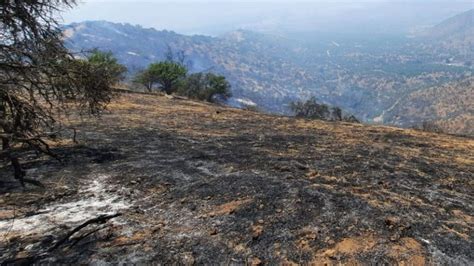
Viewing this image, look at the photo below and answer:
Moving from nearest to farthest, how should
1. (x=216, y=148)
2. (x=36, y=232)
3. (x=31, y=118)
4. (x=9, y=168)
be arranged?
(x=36, y=232) → (x=31, y=118) → (x=9, y=168) → (x=216, y=148)

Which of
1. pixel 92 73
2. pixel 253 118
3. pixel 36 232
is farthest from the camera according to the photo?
pixel 253 118

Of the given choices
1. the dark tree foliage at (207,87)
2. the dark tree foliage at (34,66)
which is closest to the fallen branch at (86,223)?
the dark tree foliage at (34,66)

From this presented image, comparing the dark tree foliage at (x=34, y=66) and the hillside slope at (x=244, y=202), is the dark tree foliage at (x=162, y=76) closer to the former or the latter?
the hillside slope at (x=244, y=202)

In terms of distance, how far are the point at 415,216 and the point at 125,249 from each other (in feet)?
16.9

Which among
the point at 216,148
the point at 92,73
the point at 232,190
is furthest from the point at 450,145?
the point at 92,73

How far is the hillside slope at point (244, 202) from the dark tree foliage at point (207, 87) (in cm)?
4223

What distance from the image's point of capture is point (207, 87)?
61125mm

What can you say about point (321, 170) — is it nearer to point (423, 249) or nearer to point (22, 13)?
point (423, 249)

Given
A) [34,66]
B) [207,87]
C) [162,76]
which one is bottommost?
[207,87]

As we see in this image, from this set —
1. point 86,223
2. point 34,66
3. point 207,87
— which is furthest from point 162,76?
point 86,223

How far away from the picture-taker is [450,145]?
16562 mm

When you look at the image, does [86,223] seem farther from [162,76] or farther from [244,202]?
[162,76]

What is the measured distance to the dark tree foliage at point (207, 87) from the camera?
190ft

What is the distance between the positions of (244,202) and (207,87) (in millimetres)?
52611
